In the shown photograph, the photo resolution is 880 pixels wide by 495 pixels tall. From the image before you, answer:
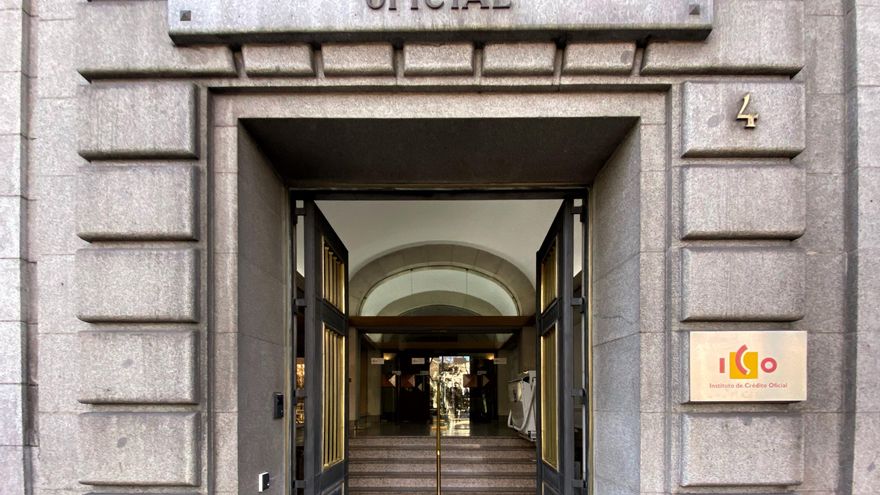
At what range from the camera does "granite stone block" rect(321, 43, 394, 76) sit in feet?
13.1

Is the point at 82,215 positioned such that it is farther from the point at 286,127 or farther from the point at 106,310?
the point at 286,127

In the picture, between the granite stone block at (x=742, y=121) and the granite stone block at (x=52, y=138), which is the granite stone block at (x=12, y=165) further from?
the granite stone block at (x=742, y=121)

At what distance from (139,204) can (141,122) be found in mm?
510

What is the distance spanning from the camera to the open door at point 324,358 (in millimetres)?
5152

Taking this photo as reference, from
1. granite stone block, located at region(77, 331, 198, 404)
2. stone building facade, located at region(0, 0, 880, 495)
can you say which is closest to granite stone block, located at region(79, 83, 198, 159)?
stone building facade, located at region(0, 0, 880, 495)

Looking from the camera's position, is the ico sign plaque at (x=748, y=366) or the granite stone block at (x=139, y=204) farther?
the granite stone block at (x=139, y=204)

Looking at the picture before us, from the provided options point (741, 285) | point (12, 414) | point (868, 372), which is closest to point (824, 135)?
point (741, 285)

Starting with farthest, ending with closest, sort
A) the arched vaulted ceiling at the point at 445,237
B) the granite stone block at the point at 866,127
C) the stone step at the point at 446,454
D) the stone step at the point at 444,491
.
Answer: the arched vaulted ceiling at the point at 445,237
the stone step at the point at 446,454
the stone step at the point at 444,491
the granite stone block at the point at 866,127

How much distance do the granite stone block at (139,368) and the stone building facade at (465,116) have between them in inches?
0.5

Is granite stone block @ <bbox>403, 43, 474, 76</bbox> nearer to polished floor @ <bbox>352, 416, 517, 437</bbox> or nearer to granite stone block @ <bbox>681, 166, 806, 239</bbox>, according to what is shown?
granite stone block @ <bbox>681, 166, 806, 239</bbox>

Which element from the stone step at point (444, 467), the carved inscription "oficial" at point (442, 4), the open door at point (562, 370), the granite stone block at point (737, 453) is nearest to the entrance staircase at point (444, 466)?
the stone step at point (444, 467)

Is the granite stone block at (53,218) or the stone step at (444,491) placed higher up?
the granite stone block at (53,218)

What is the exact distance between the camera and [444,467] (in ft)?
36.1

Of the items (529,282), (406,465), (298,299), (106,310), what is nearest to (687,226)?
(298,299)
